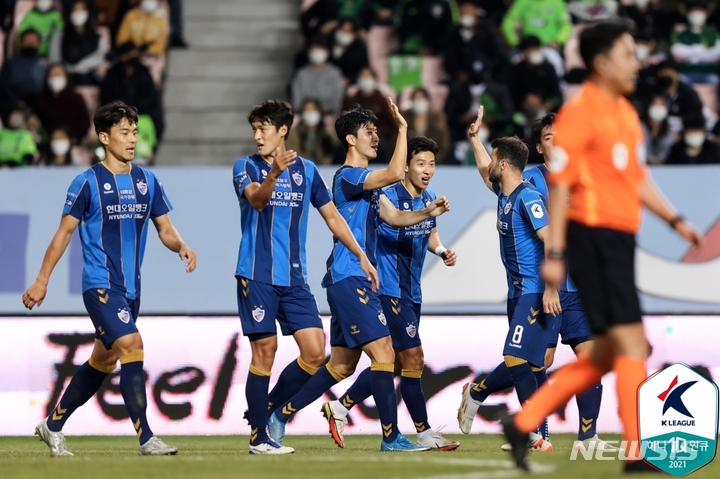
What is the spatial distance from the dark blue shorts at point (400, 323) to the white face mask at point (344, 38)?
26.3 feet

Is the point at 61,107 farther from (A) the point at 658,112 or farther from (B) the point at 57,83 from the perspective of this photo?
(A) the point at 658,112

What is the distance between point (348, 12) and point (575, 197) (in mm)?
12217

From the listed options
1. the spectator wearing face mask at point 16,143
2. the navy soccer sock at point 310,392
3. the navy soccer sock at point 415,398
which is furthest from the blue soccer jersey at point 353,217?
the spectator wearing face mask at point 16,143

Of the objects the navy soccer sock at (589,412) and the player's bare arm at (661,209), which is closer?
the player's bare arm at (661,209)

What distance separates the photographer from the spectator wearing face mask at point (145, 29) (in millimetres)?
17578

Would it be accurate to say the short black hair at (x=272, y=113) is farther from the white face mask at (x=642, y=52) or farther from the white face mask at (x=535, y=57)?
the white face mask at (x=642, y=52)

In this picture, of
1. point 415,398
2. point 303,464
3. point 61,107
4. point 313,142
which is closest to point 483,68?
point 313,142

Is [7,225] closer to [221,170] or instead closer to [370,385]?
[221,170]

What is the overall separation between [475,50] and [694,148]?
366 cm

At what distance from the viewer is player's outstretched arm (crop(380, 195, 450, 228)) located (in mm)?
8898

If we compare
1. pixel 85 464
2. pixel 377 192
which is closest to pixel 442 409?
pixel 377 192

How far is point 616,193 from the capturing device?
6.08 m

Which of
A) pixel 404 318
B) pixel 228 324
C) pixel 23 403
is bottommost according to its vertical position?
pixel 23 403

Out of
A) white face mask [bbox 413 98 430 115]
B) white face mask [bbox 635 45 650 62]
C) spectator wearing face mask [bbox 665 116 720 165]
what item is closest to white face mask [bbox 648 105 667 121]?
spectator wearing face mask [bbox 665 116 720 165]
